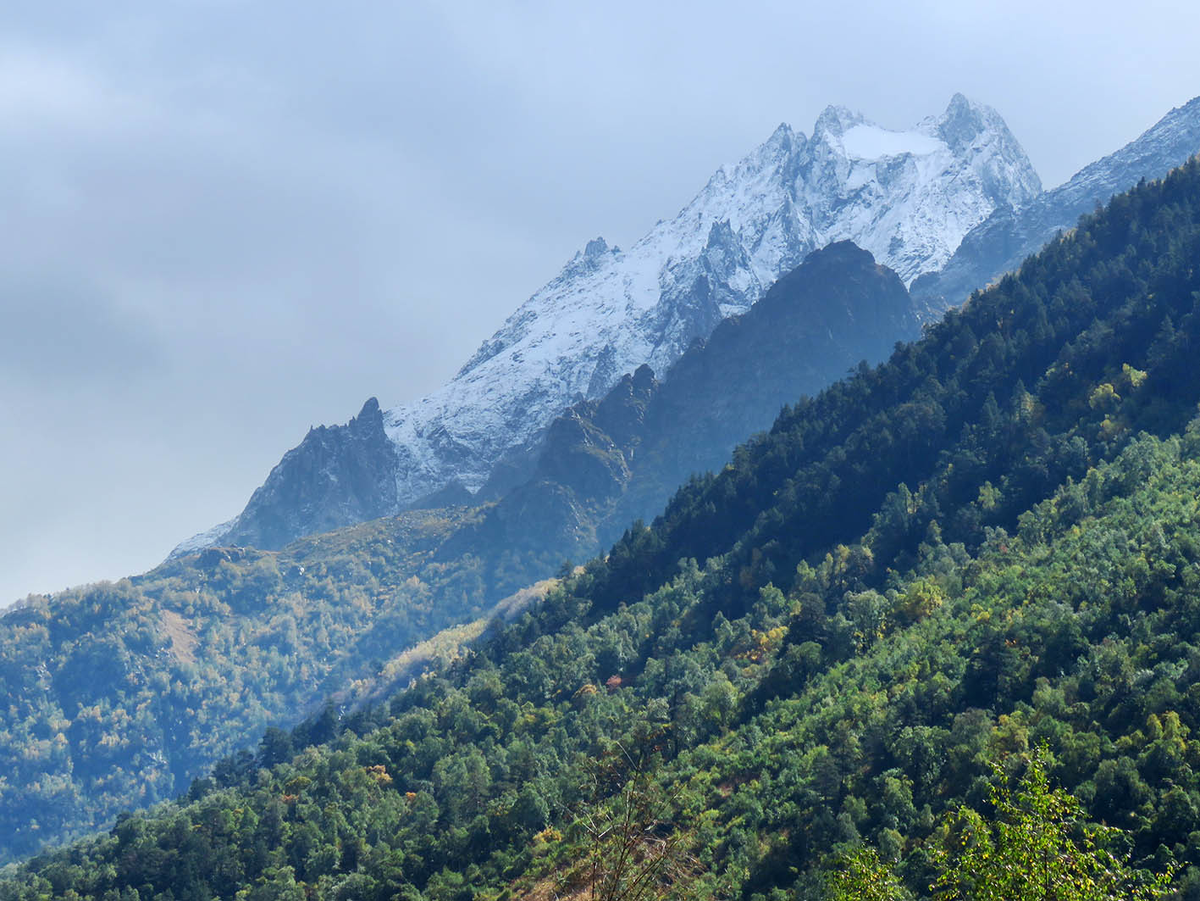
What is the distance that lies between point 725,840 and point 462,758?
57.4 meters

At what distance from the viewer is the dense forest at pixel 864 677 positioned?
78062 mm

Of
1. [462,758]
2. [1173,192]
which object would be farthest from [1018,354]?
[462,758]

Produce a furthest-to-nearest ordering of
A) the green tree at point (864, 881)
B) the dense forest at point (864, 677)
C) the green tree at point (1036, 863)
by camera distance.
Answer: the dense forest at point (864, 677) → the green tree at point (864, 881) → the green tree at point (1036, 863)

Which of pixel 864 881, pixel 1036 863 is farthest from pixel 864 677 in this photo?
pixel 1036 863

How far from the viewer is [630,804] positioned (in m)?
28.6

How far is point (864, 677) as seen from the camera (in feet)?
360

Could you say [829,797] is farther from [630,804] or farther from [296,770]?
[296,770]

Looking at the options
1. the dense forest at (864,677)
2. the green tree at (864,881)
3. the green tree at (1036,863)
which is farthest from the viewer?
the dense forest at (864,677)

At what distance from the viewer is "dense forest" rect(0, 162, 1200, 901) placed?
256ft

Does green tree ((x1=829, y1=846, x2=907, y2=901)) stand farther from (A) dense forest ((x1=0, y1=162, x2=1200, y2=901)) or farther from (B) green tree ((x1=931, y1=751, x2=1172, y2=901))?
(B) green tree ((x1=931, y1=751, x2=1172, y2=901))

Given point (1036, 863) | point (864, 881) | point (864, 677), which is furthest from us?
point (864, 677)

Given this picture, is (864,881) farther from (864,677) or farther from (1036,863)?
(864,677)

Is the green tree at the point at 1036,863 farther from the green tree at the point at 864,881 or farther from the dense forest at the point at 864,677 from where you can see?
the green tree at the point at 864,881

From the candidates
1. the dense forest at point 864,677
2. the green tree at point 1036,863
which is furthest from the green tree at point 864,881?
the green tree at point 1036,863
